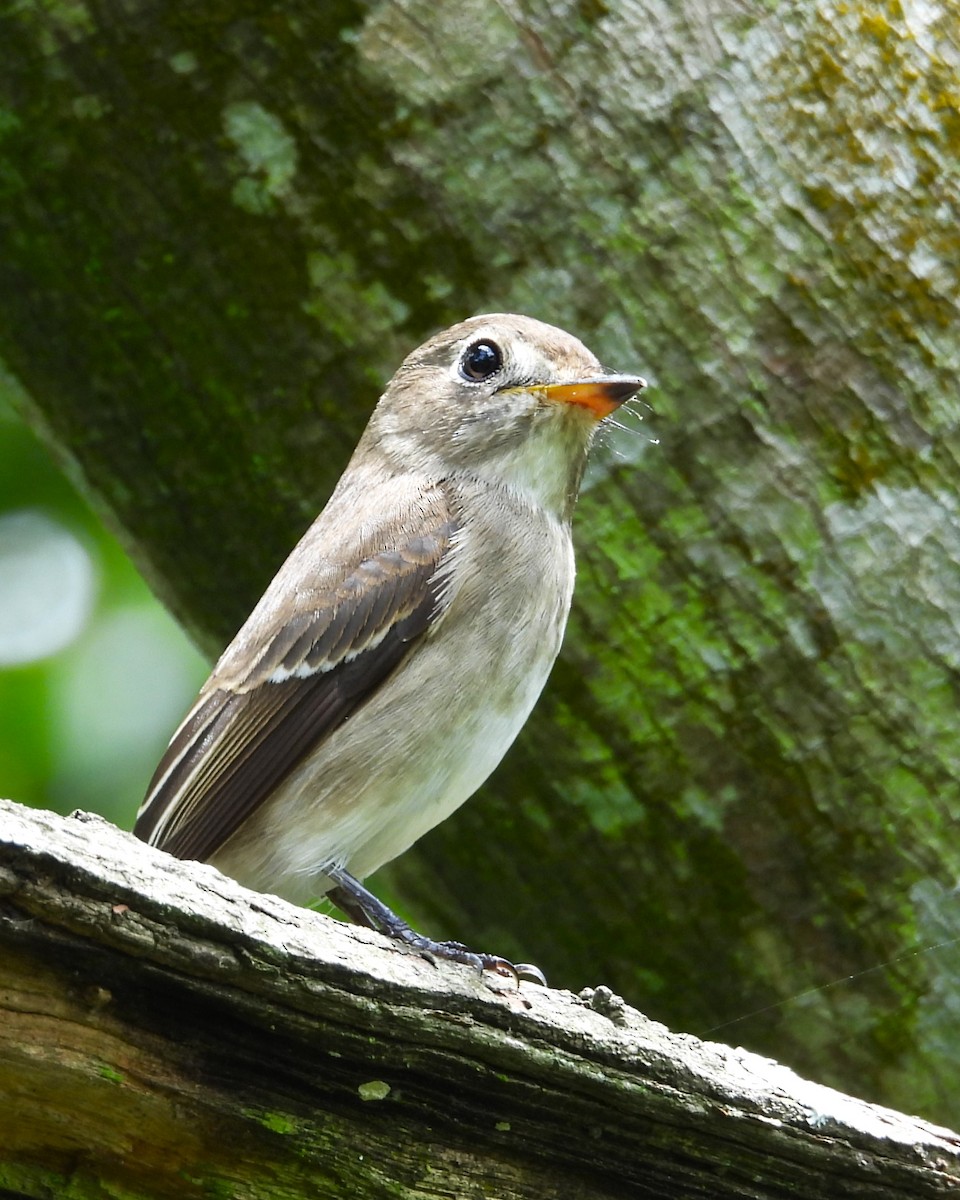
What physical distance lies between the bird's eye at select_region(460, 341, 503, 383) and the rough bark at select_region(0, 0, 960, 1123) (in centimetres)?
32

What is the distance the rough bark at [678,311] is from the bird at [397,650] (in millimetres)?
223

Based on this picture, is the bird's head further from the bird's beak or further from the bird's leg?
the bird's leg

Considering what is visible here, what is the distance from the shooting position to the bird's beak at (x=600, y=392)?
3.57 m

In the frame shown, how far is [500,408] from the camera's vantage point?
411 centimetres

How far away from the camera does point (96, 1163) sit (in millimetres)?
2252

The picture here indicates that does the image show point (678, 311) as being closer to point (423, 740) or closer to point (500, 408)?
point (500, 408)

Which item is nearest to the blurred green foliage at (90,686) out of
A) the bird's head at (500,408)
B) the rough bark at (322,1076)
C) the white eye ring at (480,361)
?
the bird's head at (500,408)

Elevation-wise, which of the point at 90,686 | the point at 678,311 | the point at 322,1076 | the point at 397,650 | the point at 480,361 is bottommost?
the point at 322,1076

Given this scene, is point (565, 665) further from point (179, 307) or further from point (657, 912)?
point (179, 307)

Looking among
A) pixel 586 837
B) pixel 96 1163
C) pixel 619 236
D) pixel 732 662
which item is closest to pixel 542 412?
pixel 619 236

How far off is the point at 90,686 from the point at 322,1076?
12.5ft

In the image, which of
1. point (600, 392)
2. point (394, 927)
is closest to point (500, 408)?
point (600, 392)

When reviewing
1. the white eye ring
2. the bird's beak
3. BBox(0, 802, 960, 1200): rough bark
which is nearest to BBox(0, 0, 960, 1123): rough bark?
the bird's beak

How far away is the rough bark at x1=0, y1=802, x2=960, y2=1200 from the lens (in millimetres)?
2145
